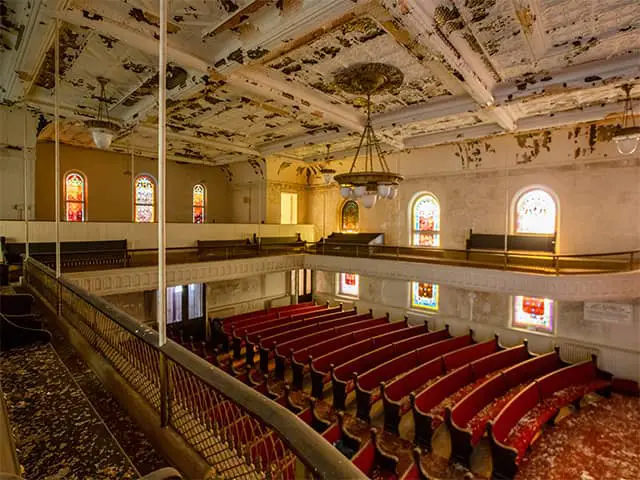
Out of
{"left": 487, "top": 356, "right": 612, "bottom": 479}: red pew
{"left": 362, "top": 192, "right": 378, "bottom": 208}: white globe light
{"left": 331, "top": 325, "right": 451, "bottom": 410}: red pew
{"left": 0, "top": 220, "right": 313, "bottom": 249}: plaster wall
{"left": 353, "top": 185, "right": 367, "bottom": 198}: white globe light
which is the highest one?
{"left": 353, "top": 185, "right": 367, "bottom": 198}: white globe light

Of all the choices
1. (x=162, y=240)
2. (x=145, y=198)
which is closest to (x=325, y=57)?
(x=162, y=240)

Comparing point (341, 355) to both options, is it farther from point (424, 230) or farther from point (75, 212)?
point (75, 212)

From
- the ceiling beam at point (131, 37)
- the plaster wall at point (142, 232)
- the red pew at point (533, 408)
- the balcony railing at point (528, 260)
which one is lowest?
the red pew at point (533, 408)

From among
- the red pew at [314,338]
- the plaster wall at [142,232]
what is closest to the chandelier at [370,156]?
the red pew at [314,338]

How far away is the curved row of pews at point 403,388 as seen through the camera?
4.97m

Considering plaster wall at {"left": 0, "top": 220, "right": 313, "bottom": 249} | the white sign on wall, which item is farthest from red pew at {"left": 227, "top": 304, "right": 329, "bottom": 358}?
the white sign on wall

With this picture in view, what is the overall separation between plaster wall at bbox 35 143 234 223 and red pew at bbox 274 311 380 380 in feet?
26.2

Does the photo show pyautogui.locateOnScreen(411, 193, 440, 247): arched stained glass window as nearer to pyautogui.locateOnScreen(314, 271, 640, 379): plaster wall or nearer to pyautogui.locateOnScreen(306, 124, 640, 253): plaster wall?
pyautogui.locateOnScreen(306, 124, 640, 253): plaster wall

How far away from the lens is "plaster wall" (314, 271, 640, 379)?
7793 millimetres

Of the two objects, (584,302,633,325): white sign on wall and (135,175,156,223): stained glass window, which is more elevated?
(135,175,156,223): stained glass window

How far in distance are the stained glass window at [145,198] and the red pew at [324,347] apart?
29.4 ft

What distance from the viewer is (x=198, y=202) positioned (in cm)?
1492

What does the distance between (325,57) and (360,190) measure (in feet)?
7.28

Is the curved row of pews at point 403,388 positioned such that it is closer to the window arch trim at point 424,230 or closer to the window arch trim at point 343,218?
the window arch trim at point 424,230
